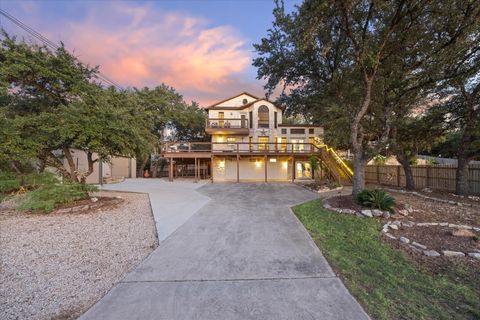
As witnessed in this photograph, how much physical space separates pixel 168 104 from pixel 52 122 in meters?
17.5

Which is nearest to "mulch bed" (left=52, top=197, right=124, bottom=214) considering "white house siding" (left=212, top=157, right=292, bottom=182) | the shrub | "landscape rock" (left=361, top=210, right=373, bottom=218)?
the shrub

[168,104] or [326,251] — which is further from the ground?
[168,104]

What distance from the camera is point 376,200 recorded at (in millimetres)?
6633

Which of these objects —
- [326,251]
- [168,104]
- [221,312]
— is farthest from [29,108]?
[168,104]

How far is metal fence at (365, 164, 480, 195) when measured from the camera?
30.9ft

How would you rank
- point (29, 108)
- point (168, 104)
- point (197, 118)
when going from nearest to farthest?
point (29, 108), point (168, 104), point (197, 118)

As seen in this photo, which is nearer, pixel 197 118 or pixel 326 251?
pixel 326 251

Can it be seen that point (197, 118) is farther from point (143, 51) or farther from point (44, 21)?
point (44, 21)

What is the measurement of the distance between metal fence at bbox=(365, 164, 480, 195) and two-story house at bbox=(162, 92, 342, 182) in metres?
5.55

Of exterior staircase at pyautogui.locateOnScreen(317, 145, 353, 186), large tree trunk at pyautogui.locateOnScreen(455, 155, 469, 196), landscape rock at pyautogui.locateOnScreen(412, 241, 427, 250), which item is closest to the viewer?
landscape rock at pyautogui.locateOnScreen(412, 241, 427, 250)

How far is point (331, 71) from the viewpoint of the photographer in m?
11.7

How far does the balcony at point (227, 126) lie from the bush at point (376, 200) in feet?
44.6

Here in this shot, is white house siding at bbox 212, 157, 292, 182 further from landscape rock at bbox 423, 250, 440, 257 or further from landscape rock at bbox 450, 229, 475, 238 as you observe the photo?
landscape rock at bbox 423, 250, 440, 257

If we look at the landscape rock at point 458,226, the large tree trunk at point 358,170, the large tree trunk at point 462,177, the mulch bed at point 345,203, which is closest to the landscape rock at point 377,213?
the mulch bed at point 345,203
